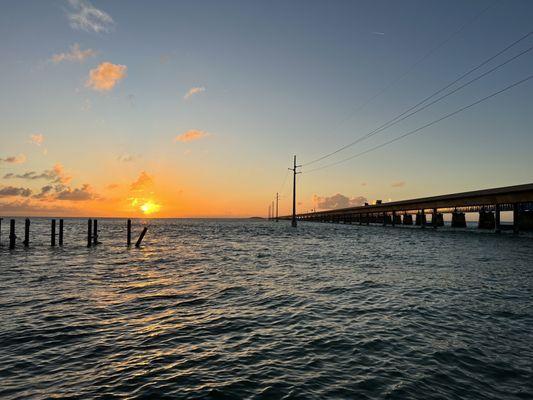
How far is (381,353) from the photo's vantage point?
24.6 feet

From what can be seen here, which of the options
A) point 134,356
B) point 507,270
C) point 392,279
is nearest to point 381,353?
point 134,356

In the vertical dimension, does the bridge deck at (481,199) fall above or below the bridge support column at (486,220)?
above

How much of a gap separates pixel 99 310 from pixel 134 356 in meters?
4.40

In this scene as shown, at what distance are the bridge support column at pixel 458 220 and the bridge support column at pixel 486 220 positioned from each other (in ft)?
29.1

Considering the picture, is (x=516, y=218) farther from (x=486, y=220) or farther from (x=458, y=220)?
(x=458, y=220)

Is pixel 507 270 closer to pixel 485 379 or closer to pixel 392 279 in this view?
pixel 392 279

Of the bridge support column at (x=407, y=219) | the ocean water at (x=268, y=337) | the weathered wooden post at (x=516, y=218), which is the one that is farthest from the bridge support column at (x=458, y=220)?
the ocean water at (x=268, y=337)

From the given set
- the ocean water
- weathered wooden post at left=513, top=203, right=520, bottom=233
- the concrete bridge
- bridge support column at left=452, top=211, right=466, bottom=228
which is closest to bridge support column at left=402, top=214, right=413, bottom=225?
the concrete bridge

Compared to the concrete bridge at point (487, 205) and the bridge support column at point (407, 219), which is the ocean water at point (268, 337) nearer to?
the concrete bridge at point (487, 205)

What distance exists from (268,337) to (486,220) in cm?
7324

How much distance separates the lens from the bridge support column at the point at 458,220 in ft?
258

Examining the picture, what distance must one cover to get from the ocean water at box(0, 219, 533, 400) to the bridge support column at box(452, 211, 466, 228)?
227ft

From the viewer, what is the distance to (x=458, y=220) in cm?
7950

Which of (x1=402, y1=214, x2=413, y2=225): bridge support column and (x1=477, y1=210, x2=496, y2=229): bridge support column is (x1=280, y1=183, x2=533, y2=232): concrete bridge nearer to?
(x1=477, y1=210, x2=496, y2=229): bridge support column
